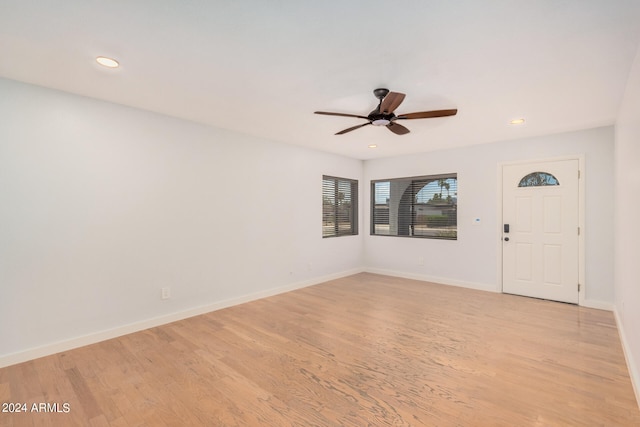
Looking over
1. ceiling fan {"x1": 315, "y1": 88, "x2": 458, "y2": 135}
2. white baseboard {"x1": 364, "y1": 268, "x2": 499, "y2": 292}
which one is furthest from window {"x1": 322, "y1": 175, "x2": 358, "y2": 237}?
ceiling fan {"x1": 315, "y1": 88, "x2": 458, "y2": 135}

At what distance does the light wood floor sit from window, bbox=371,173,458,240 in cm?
206

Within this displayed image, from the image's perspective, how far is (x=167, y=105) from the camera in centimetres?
325

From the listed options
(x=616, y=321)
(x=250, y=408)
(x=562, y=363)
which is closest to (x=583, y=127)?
(x=616, y=321)

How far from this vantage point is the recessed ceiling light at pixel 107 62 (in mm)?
2262

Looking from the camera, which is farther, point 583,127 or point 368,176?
point 368,176

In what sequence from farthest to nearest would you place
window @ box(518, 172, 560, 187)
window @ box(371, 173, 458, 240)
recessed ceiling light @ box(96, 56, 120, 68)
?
window @ box(371, 173, 458, 240)
window @ box(518, 172, 560, 187)
recessed ceiling light @ box(96, 56, 120, 68)

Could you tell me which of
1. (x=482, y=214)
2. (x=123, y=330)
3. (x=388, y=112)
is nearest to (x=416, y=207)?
(x=482, y=214)

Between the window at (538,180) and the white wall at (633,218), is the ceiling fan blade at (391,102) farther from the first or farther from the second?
the window at (538,180)

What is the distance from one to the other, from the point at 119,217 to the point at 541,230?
564 cm

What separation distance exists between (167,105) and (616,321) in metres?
5.71

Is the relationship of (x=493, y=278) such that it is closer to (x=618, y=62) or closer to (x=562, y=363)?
(x=562, y=363)

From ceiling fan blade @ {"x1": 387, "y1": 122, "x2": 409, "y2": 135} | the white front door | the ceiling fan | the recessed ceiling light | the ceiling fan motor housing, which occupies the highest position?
the recessed ceiling light

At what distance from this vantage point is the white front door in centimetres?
425

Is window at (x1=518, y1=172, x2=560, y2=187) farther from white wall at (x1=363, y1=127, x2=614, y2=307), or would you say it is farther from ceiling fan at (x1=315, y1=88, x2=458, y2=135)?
ceiling fan at (x1=315, y1=88, x2=458, y2=135)
